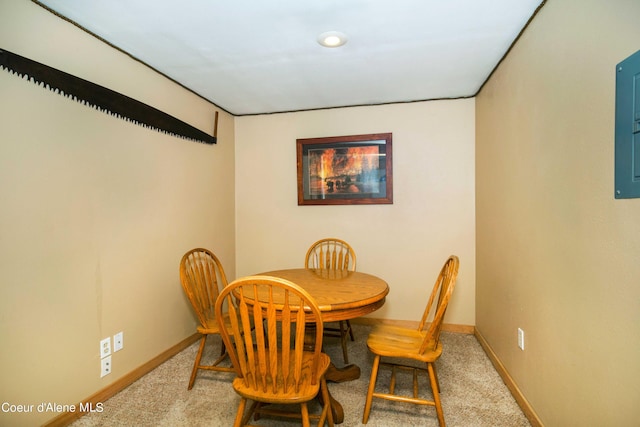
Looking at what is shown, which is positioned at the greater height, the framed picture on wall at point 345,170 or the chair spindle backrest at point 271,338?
the framed picture on wall at point 345,170

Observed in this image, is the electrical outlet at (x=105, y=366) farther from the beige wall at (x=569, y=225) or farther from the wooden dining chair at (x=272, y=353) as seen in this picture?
the beige wall at (x=569, y=225)

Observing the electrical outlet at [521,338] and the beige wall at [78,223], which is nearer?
the beige wall at [78,223]

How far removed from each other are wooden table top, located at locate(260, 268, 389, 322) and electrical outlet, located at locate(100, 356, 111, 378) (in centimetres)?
119

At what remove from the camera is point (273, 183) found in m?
3.42

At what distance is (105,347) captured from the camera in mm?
1938

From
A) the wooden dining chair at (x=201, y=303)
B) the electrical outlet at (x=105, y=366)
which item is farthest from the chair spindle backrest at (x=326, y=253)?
the electrical outlet at (x=105, y=366)

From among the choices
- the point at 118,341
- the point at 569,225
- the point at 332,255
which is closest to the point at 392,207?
the point at 332,255

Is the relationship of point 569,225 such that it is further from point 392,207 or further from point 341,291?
point 392,207

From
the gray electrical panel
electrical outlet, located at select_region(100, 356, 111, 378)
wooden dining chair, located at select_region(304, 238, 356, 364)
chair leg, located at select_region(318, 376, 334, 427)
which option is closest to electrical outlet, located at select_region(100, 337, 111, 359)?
electrical outlet, located at select_region(100, 356, 111, 378)

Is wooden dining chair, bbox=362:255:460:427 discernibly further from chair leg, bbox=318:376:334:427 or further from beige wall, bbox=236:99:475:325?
beige wall, bbox=236:99:475:325

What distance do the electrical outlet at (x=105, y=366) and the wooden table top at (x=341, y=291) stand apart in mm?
1187

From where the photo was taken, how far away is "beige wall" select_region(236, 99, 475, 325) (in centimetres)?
299

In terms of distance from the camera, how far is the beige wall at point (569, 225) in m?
1.05

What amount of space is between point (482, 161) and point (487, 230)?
0.61 metres
